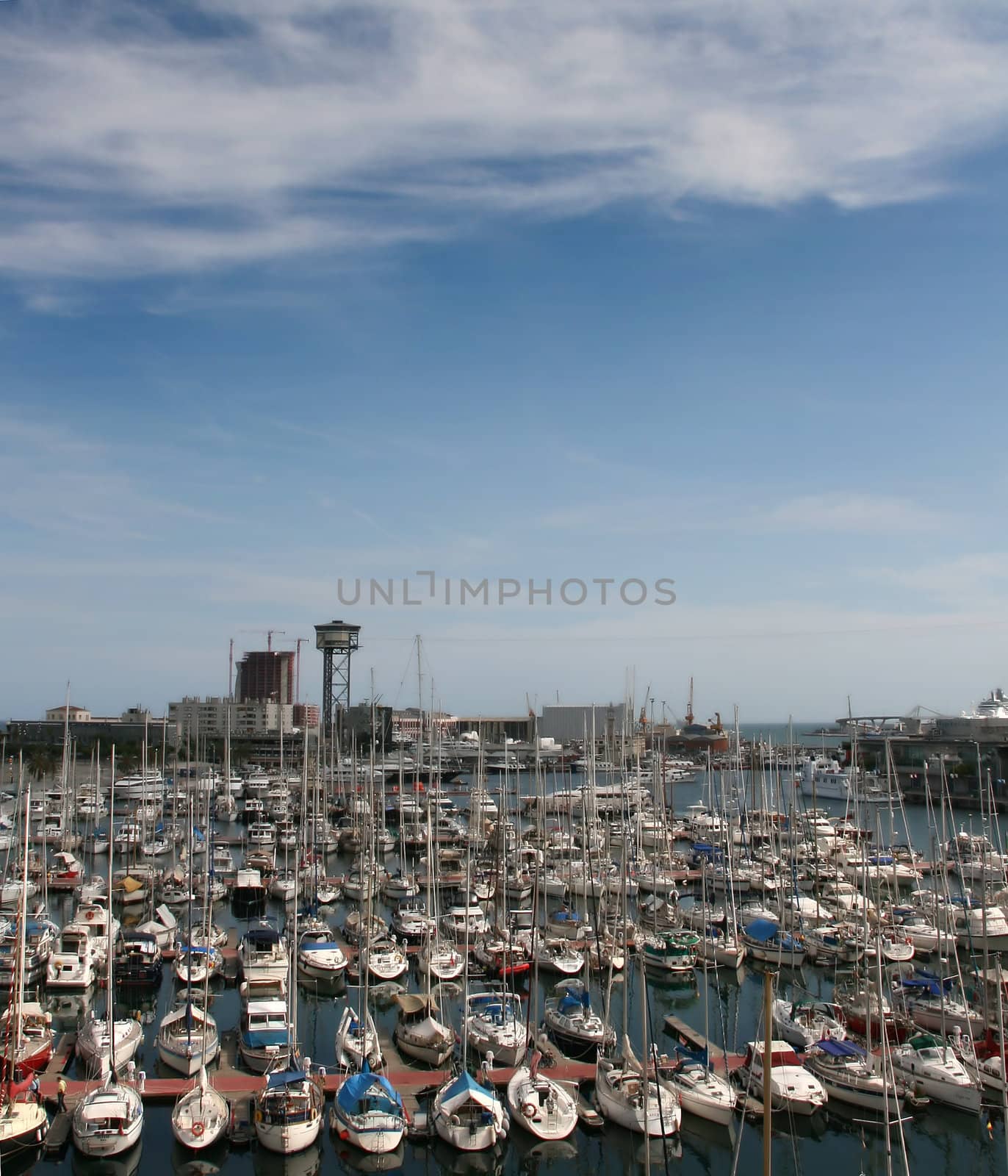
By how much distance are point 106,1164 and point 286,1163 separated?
3364mm

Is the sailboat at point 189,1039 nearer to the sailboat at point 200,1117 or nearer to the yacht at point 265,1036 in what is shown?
the yacht at point 265,1036

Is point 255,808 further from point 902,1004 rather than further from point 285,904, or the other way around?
point 902,1004

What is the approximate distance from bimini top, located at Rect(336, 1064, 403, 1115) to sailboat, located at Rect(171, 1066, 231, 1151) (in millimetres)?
2247

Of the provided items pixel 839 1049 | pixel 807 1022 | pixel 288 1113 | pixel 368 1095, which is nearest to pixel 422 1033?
pixel 368 1095

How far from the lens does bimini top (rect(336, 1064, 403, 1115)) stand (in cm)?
1892

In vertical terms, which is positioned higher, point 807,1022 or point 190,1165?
point 807,1022

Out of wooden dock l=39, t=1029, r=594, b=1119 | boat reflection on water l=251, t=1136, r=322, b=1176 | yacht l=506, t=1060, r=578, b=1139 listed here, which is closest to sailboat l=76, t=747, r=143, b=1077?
wooden dock l=39, t=1029, r=594, b=1119

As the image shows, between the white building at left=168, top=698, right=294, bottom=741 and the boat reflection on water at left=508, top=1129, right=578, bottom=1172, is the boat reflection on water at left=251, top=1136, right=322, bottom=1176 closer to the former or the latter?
the boat reflection on water at left=508, top=1129, right=578, bottom=1172

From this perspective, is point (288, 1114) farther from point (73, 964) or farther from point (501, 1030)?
point (73, 964)

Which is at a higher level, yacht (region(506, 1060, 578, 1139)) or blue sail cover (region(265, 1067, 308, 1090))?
blue sail cover (region(265, 1067, 308, 1090))

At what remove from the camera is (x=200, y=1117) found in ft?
61.3

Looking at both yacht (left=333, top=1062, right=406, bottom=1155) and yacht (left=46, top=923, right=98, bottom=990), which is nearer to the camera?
yacht (left=333, top=1062, right=406, bottom=1155)

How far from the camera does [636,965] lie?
3094 cm

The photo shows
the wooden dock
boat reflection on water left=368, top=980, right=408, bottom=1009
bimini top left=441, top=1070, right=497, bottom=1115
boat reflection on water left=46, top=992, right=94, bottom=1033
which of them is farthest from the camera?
boat reflection on water left=368, top=980, right=408, bottom=1009
